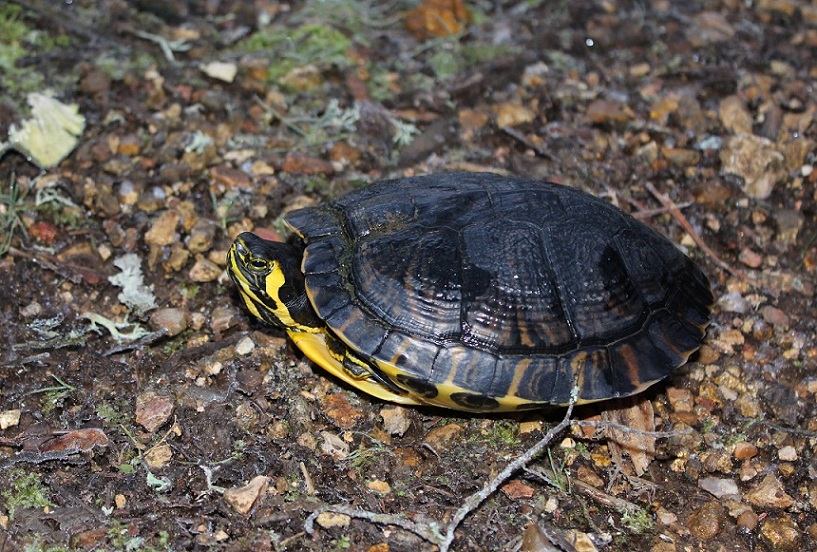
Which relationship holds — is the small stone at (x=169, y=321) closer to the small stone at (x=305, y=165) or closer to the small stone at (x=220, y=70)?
the small stone at (x=305, y=165)

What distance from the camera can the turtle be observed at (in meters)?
3.81

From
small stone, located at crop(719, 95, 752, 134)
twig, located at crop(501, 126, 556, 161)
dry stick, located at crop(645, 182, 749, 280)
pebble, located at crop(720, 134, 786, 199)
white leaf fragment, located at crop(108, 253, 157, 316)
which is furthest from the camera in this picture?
small stone, located at crop(719, 95, 752, 134)

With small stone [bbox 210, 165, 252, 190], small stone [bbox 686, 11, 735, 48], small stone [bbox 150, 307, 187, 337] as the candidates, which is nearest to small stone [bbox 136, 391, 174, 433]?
small stone [bbox 150, 307, 187, 337]

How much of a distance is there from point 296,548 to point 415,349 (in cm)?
101

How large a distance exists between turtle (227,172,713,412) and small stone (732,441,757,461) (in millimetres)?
558

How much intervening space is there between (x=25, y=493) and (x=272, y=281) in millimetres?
1469

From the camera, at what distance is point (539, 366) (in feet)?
12.6

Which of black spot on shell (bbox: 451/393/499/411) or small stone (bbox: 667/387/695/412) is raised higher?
black spot on shell (bbox: 451/393/499/411)

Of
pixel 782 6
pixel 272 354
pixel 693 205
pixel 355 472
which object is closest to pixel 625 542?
pixel 355 472

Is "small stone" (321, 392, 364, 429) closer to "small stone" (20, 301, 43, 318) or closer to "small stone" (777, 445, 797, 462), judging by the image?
"small stone" (20, 301, 43, 318)

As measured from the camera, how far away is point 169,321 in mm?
4477

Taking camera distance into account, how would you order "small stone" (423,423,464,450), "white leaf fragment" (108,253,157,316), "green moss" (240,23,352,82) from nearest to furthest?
1. "small stone" (423,423,464,450)
2. "white leaf fragment" (108,253,157,316)
3. "green moss" (240,23,352,82)

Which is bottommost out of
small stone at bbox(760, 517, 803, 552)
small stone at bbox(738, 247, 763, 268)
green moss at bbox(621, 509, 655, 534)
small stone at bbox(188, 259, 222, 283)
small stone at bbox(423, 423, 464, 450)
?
small stone at bbox(760, 517, 803, 552)

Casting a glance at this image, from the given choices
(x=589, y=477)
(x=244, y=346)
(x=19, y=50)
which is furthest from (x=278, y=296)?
(x=19, y=50)
